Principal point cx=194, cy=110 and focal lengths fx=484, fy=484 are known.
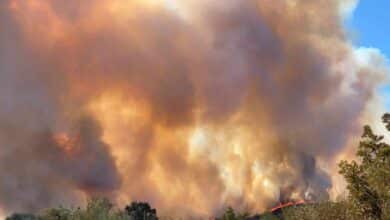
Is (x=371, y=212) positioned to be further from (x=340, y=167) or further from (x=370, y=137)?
(x=370, y=137)

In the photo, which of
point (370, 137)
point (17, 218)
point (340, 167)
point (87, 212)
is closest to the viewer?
point (340, 167)

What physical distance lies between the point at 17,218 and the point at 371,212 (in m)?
159

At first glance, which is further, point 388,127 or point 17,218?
point 17,218

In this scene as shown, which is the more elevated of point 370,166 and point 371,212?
point 370,166

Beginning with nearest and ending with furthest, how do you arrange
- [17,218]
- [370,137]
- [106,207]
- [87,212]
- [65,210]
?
[370,137]
[87,212]
[106,207]
[65,210]
[17,218]

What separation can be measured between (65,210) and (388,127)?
74637mm

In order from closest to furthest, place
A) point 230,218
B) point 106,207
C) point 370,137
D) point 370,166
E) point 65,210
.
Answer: point 370,166, point 370,137, point 106,207, point 65,210, point 230,218

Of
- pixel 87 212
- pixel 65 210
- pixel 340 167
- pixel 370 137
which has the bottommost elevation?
pixel 340 167

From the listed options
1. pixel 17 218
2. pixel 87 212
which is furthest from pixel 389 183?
pixel 17 218

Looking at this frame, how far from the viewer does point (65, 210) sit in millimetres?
106562

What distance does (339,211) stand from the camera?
61406 mm

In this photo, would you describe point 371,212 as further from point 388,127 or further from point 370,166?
point 388,127

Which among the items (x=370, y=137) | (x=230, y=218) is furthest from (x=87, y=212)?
(x=230, y=218)

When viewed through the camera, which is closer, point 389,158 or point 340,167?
point 340,167
